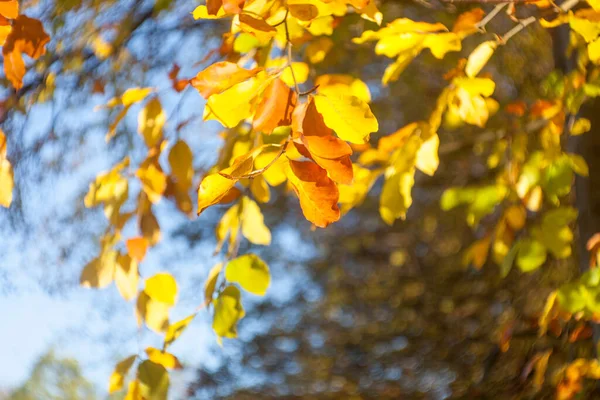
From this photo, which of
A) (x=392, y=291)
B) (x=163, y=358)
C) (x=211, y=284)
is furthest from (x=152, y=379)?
(x=392, y=291)

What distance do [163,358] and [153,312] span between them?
0.26 feet

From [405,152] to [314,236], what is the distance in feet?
10.1

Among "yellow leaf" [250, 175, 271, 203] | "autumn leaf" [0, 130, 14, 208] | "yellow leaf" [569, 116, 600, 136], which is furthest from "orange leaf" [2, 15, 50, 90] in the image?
"yellow leaf" [569, 116, 600, 136]

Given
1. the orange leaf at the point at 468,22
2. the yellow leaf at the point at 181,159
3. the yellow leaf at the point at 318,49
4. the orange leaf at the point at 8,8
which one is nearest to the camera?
the orange leaf at the point at 8,8

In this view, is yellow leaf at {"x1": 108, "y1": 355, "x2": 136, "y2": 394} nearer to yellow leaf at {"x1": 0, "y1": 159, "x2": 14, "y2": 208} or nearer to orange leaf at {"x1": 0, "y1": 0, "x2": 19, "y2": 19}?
yellow leaf at {"x1": 0, "y1": 159, "x2": 14, "y2": 208}

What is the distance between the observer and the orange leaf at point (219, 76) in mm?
522

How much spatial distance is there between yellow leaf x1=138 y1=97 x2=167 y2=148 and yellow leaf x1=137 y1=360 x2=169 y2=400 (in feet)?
1.04

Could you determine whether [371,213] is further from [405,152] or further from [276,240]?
[405,152]

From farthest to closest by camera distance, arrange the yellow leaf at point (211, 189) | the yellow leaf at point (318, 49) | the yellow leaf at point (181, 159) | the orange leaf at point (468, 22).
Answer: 1. the yellow leaf at point (318, 49)
2. the yellow leaf at point (181, 159)
3. the orange leaf at point (468, 22)
4. the yellow leaf at point (211, 189)

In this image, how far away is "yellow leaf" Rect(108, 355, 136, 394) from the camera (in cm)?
75

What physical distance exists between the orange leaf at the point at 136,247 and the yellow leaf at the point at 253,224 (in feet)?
0.49

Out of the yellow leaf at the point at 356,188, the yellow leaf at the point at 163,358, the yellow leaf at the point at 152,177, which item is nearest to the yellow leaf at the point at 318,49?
the yellow leaf at the point at 356,188

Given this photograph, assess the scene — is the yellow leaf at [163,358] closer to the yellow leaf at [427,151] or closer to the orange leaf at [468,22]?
the yellow leaf at [427,151]

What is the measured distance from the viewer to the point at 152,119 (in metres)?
0.87
